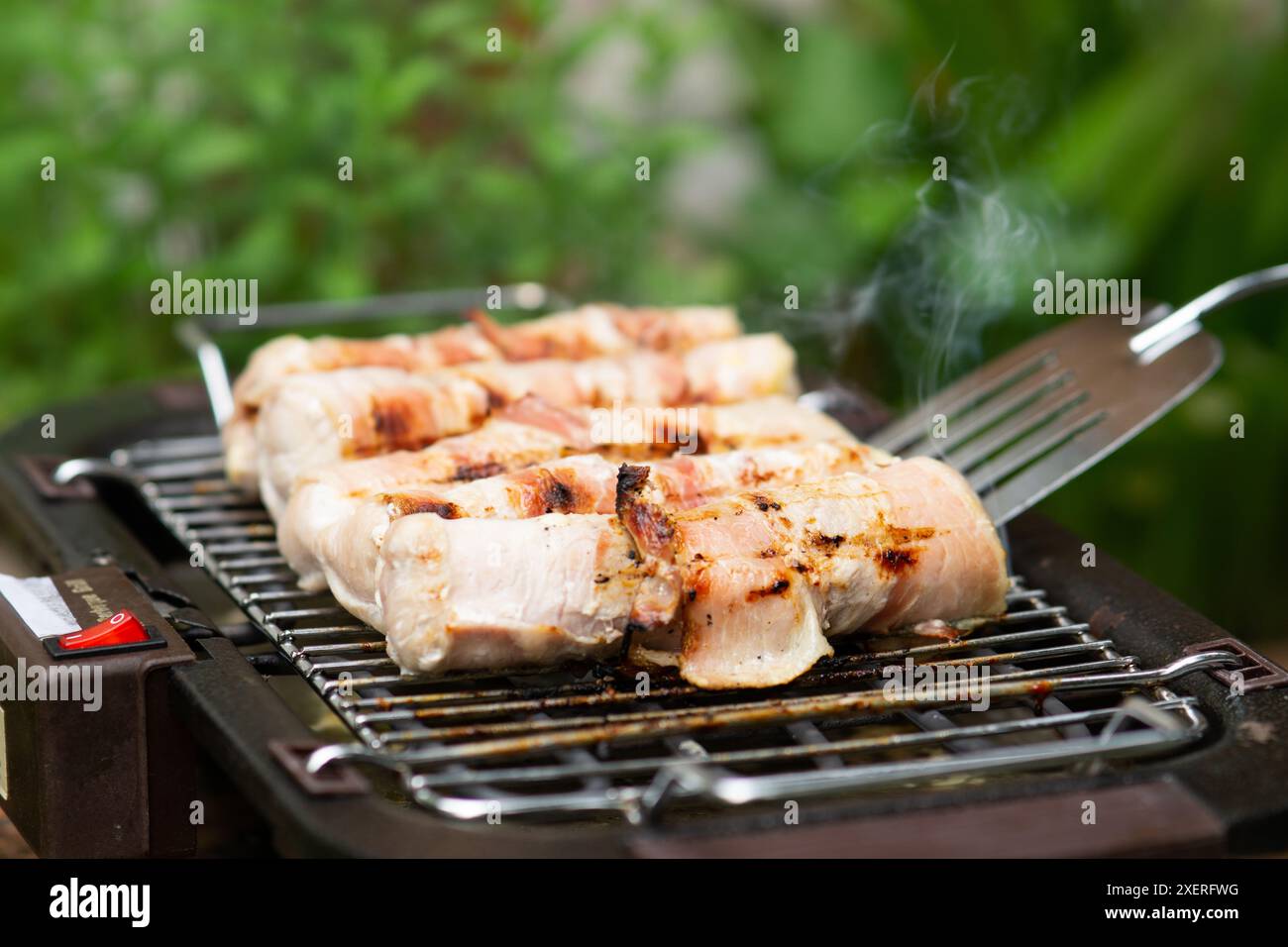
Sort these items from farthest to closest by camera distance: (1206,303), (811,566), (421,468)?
(1206,303), (421,468), (811,566)

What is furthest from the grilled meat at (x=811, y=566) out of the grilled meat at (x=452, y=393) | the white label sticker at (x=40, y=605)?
the white label sticker at (x=40, y=605)

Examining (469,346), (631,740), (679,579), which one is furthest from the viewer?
(469,346)

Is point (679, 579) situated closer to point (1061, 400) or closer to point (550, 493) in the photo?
point (550, 493)

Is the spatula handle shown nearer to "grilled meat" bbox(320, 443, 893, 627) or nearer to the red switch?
"grilled meat" bbox(320, 443, 893, 627)

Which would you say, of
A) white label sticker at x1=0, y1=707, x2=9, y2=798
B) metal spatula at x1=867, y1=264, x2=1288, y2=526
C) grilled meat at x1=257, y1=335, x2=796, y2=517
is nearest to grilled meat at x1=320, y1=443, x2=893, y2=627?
metal spatula at x1=867, y1=264, x2=1288, y2=526

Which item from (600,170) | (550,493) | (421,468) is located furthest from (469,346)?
(600,170)
